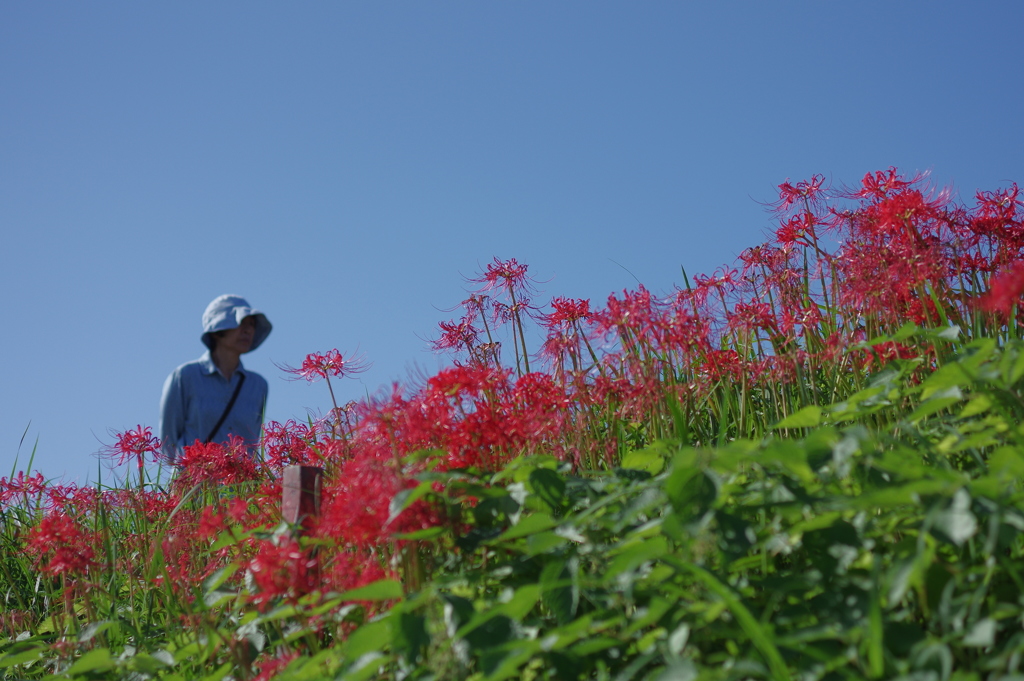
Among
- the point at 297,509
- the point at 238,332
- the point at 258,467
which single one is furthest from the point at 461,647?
the point at 238,332

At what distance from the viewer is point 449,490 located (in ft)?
6.41

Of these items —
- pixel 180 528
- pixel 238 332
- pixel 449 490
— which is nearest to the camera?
pixel 449 490

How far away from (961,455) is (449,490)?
139 centimetres

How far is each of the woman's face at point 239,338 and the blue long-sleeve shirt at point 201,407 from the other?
0.59 feet

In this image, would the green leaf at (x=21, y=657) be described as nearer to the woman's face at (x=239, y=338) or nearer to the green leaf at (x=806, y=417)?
the green leaf at (x=806, y=417)

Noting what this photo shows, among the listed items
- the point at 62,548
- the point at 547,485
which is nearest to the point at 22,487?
the point at 62,548

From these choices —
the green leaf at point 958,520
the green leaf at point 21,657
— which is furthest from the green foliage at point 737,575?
the green leaf at point 21,657

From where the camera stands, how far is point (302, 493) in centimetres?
254

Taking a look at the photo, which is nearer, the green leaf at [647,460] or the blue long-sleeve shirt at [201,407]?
the green leaf at [647,460]

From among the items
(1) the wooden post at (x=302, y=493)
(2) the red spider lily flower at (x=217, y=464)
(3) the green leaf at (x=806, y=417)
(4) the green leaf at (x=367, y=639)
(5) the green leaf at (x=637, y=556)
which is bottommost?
(4) the green leaf at (x=367, y=639)

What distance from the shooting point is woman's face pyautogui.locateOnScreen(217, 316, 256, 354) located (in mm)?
6562

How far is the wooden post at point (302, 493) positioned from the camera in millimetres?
2549

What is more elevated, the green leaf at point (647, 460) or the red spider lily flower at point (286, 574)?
the green leaf at point (647, 460)

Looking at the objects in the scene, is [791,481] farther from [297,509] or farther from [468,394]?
[297,509]
